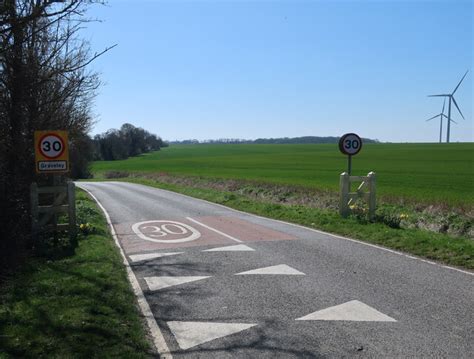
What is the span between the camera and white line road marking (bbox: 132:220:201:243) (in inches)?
457

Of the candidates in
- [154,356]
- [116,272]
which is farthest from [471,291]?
[116,272]

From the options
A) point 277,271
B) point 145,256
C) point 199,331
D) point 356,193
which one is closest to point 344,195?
point 356,193

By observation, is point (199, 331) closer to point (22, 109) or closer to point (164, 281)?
point (164, 281)

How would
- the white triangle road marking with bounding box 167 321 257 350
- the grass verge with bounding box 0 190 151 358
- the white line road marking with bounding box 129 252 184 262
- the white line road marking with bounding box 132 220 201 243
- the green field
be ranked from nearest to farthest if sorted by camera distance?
the grass verge with bounding box 0 190 151 358
the white triangle road marking with bounding box 167 321 257 350
the white line road marking with bounding box 129 252 184 262
the white line road marking with bounding box 132 220 201 243
the green field

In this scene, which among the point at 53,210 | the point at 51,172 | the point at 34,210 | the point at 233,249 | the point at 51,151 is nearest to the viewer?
the point at 233,249

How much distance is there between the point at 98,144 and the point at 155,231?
10466 centimetres

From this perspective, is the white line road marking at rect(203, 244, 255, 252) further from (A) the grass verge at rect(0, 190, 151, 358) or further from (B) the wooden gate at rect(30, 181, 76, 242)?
(B) the wooden gate at rect(30, 181, 76, 242)

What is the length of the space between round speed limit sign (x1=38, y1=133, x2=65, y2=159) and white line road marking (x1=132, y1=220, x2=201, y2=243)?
10.1 feet

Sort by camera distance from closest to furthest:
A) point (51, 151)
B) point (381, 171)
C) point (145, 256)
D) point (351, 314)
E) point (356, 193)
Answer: point (351, 314), point (145, 256), point (51, 151), point (356, 193), point (381, 171)

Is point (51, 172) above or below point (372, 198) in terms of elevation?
above

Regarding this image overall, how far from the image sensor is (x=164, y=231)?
12.8 metres

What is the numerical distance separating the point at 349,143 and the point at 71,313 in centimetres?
1076

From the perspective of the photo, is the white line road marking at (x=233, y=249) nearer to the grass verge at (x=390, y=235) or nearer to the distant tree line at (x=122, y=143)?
the grass verge at (x=390, y=235)

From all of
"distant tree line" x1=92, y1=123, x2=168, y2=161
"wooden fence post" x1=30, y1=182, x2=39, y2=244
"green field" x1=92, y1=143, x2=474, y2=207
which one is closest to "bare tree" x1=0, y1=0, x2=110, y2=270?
"wooden fence post" x1=30, y1=182, x2=39, y2=244
